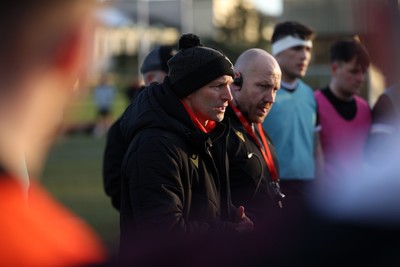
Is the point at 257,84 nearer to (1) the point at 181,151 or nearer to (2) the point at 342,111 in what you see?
(1) the point at 181,151

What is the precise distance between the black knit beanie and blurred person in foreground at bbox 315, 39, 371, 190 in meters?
2.10

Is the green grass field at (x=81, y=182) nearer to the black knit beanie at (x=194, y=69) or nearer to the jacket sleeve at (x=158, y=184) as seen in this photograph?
the black knit beanie at (x=194, y=69)

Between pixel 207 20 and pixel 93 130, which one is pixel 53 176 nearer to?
pixel 93 130

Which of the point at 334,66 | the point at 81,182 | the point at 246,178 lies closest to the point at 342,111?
the point at 334,66

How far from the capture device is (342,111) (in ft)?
16.0

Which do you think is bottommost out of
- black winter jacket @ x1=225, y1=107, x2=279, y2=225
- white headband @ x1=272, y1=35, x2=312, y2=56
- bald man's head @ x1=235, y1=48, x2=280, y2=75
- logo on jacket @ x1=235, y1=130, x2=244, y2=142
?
black winter jacket @ x1=225, y1=107, x2=279, y2=225

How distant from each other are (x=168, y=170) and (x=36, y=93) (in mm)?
1653

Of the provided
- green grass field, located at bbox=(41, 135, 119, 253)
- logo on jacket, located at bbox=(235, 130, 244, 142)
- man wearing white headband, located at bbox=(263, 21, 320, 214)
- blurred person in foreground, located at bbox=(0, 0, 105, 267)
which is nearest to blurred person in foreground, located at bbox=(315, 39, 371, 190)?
man wearing white headband, located at bbox=(263, 21, 320, 214)

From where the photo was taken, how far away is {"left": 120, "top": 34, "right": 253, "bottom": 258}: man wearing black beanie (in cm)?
245

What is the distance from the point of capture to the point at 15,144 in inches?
35.0

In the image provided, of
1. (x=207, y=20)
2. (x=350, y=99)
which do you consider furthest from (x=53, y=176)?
(x=207, y=20)

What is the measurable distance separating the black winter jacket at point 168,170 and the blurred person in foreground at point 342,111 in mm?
2104

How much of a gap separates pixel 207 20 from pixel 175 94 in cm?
4803

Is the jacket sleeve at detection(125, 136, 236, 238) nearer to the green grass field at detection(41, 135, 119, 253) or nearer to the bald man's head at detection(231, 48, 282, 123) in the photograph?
the bald man's head at detection(231, 48, 282, 123)
